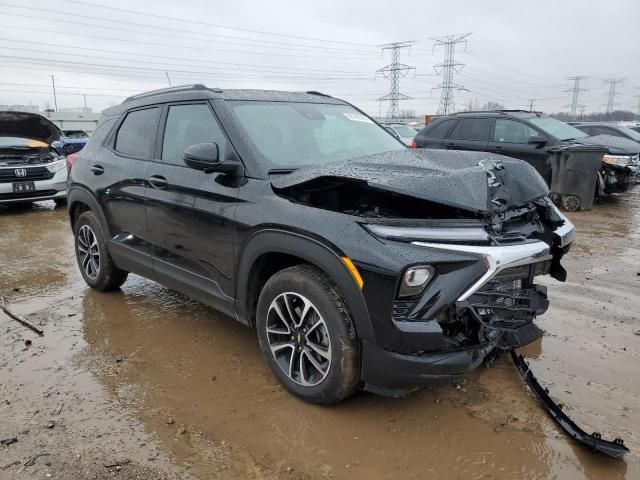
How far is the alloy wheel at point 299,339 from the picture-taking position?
2766mm

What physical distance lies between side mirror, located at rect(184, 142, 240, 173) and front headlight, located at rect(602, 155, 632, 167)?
887 centimetres

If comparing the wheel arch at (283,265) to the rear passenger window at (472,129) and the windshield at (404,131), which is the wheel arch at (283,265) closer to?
the rear passenger window at (472,129)

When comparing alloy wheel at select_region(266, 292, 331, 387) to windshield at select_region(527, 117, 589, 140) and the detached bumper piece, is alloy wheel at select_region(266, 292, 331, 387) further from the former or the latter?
windshield at select_region(527, 117, 589, 140)

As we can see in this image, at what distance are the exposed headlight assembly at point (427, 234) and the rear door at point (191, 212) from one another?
1113mm

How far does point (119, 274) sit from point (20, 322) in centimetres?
92

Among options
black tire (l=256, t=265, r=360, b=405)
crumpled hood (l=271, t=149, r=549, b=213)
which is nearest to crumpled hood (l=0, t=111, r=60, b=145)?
crumpled hood (l=271, t=149, r=549, b=213)

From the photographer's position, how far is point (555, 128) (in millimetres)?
9688

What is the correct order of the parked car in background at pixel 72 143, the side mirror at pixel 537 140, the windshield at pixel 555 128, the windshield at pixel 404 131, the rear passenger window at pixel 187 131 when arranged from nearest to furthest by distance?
the rear passenger window at pixel 187 131 < the side mirror at pixel 537 140 < the windshield at pixel 555 128 < the parked car in background at pixel 72 143 < the windshield at pixel 404 131

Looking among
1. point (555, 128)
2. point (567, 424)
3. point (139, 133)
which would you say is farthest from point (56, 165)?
point (567, 424)

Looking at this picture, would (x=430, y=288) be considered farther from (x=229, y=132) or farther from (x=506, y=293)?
(x=229, y=132)

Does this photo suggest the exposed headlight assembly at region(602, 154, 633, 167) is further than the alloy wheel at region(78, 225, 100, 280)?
Yes

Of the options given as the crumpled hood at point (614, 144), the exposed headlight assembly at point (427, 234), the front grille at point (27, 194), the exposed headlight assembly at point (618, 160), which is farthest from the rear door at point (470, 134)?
the front grille at point (27, 194)

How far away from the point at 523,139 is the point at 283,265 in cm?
758

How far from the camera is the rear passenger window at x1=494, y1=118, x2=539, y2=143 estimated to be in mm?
9188
